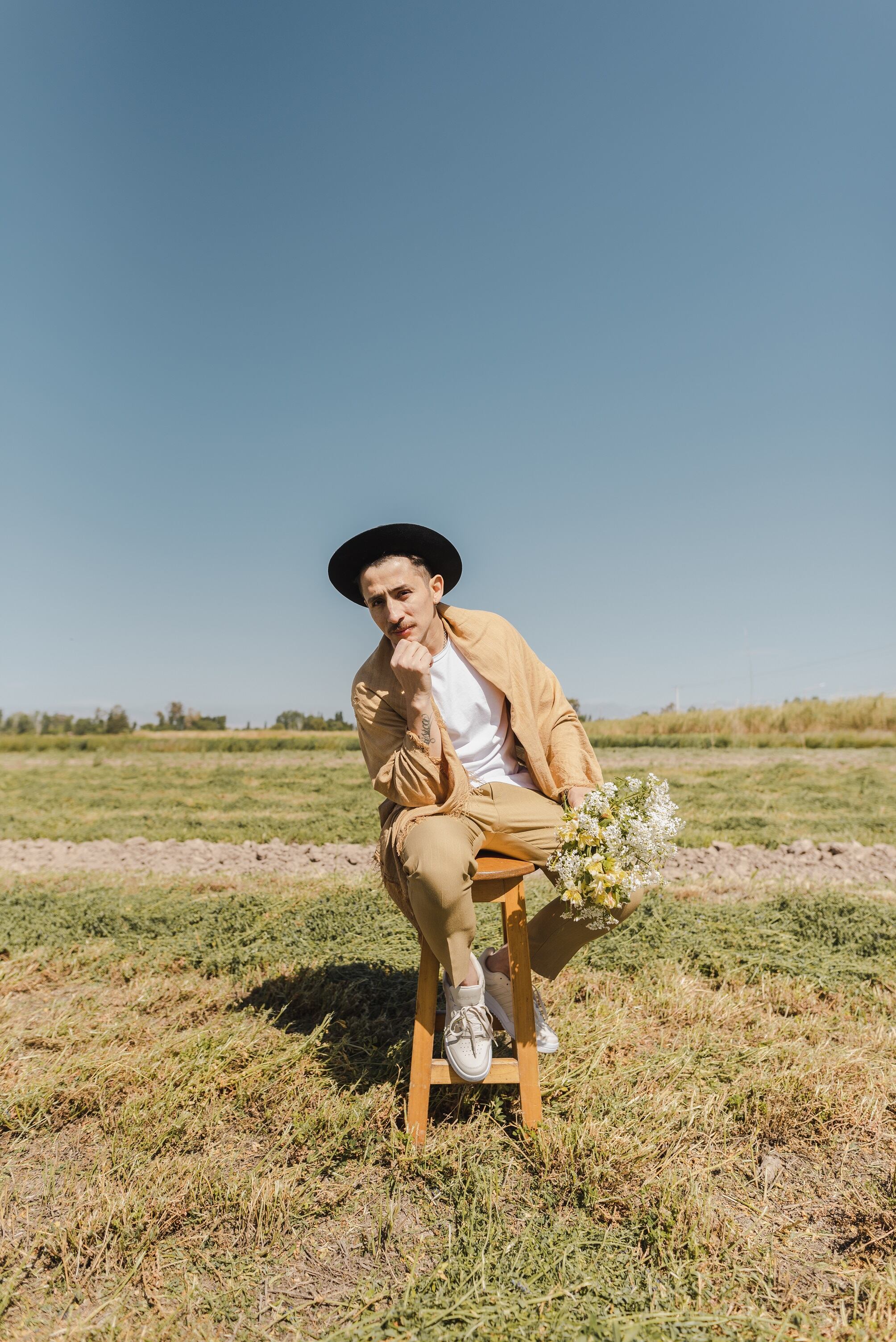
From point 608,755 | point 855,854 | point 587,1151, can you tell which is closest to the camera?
point 587,1151

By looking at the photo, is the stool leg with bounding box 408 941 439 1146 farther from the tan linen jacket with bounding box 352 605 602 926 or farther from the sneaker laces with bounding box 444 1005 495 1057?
the tan linen jacket with bounding box 352 605 602 926

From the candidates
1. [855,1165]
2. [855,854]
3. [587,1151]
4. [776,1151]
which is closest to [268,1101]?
[587,1151]

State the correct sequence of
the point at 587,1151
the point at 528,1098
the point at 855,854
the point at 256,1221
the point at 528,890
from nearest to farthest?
the point at 256,1221
the point at 587,1151
the point at 528,1098
the point at 528,890
the point at 855,854

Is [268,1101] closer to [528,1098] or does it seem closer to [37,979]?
[528,1098]

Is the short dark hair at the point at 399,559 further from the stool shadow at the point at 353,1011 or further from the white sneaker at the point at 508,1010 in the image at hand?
the stool shadow at the point at 353,1011

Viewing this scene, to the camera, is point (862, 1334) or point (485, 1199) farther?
point (485, 1199)

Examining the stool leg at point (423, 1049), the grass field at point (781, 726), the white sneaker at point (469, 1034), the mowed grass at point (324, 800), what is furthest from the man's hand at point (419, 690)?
the grass field at point (781, 726)

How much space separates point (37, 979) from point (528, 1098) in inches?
113

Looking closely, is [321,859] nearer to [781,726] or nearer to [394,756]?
[394,756]

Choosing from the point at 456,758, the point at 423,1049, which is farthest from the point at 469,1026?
the point at 456,758

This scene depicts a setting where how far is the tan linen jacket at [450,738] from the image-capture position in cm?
294

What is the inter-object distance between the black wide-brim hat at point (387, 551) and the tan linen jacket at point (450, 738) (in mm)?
215

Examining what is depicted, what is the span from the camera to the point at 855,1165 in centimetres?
256

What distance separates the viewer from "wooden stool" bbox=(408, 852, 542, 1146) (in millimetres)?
2754
